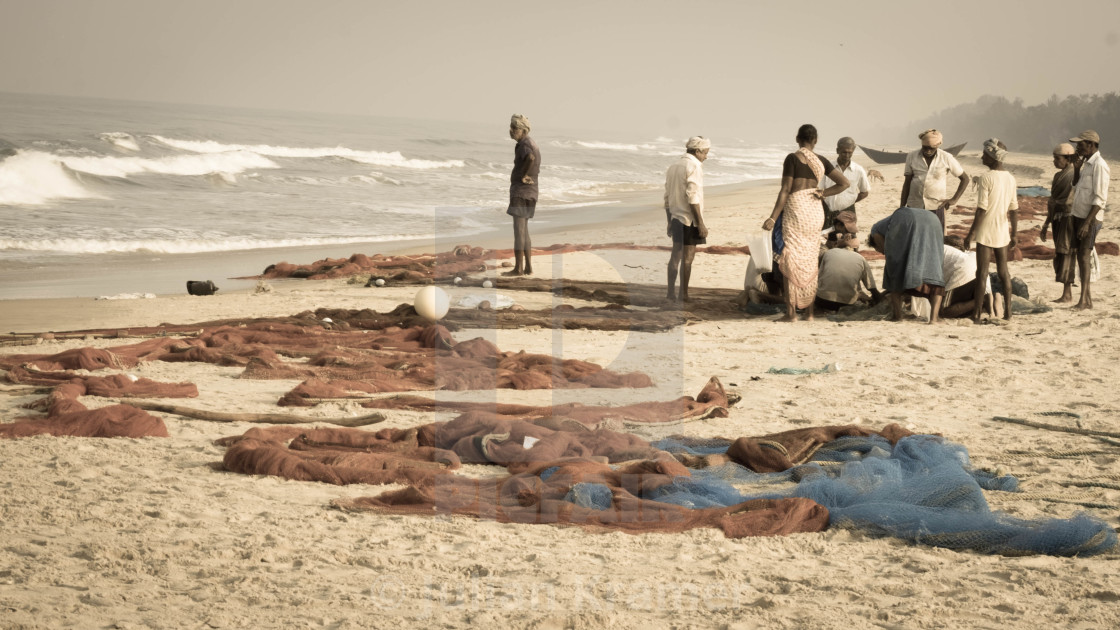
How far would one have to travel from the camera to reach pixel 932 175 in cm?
996

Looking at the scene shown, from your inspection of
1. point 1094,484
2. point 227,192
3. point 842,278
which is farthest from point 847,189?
point 227,192

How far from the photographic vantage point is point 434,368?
24.3ft

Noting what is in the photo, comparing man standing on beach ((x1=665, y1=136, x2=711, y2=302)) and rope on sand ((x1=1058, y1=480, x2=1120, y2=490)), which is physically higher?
man standing on beach ((x1=665, y1=136, x2=711, y2=302))

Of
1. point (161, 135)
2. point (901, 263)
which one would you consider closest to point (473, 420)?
point (901, 263)

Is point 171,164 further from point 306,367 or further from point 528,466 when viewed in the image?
point 528,466

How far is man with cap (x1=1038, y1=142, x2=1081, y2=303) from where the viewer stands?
404 inches

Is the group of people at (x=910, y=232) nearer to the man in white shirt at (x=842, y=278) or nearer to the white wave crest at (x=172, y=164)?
the man in white shirt at (x=842, y=278)

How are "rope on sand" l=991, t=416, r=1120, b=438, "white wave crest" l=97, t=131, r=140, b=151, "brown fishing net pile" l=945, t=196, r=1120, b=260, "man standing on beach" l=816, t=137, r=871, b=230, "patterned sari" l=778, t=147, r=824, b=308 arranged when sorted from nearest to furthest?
"rope on sand" l=991, t=416, r=1120, b=438 → "patterned sari" l=778, t=147, r=824, b=308 → "man standing on beach" l=816, t=137, r=871, b=230 → "brown fishing net pile" l=945, t=196, r=1120, b=260 → "white wave crest" l=97, t=131, r=140, b=151

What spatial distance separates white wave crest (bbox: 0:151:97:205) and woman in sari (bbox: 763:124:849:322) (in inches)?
746

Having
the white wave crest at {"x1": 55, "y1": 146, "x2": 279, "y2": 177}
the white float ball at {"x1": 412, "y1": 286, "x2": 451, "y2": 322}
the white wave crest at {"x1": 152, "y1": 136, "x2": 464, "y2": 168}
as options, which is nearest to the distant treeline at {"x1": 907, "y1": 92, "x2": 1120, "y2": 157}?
the white wave crest at {"x1": 152, "y1": 136, "x2": 464, "y2": 168}

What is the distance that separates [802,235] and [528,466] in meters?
4.98

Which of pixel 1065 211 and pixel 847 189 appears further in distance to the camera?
pixel 847 189

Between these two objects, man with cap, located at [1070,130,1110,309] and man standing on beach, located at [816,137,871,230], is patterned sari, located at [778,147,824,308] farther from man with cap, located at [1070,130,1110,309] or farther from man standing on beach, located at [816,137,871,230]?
man with cap, located at [1070,130,1110,309]

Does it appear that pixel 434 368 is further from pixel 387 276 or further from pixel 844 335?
pixel 387 276
